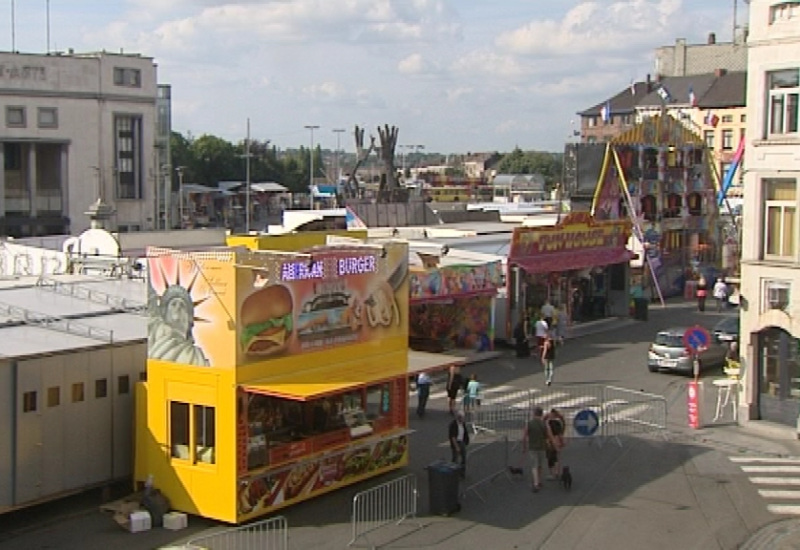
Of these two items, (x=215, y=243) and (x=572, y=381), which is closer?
(x=572, y=381)

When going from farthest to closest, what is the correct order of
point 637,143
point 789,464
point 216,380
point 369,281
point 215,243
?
point 637,143 < point 215,243 < point 789,464 < point 369,281 < point 216,380

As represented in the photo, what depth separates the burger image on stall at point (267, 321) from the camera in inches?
691

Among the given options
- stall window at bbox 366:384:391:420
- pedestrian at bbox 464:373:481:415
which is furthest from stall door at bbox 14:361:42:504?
pedestrian at bbox 464:373:481:415

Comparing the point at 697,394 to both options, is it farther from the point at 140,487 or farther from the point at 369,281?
the point at 140,487

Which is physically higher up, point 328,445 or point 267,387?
point 267,387

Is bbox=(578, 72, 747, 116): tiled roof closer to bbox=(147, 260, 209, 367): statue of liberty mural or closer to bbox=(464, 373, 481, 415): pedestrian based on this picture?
bbox=(464, 373, 481, 415): pedestrian

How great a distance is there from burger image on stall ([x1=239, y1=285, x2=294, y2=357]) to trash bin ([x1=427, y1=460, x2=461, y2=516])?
3205mm

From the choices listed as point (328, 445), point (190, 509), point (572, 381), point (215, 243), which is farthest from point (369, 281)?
point (215, 243)

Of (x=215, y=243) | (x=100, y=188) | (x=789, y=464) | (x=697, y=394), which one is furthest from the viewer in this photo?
(x=100, y=188)

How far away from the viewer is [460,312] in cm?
3469

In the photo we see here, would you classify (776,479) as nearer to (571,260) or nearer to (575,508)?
(575,508)

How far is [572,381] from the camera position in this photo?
30.6 metres

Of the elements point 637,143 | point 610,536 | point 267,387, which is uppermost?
point 637,143

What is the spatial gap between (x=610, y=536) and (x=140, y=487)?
7.70 metres
